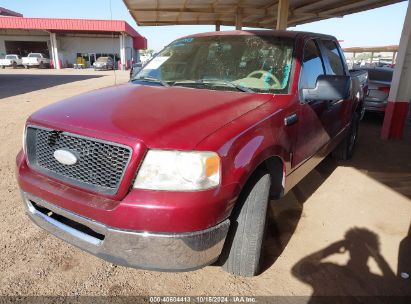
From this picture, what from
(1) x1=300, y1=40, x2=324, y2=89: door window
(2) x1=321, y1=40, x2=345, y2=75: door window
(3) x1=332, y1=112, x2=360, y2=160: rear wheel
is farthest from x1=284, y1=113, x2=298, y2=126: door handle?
(3) x1=332, y1=112, x2=360, y2=160: rear wheel

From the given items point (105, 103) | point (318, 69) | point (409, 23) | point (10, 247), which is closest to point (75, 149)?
point (105, 103)

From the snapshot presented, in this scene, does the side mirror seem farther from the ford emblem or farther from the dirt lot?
the ford emblem

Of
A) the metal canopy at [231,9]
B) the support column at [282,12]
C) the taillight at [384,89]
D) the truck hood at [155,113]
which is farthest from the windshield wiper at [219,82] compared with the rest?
the metal canopy at [231,9]

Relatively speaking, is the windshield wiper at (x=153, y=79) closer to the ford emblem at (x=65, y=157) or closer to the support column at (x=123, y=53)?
the ford emblem at (x=65, y=157)

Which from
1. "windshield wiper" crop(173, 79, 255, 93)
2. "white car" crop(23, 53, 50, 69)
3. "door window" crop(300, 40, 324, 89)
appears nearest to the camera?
"windshield wiper" crop(173, 79, 255, 93)

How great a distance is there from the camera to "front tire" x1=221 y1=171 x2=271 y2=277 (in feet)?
7.38

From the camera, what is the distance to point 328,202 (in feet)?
12.9

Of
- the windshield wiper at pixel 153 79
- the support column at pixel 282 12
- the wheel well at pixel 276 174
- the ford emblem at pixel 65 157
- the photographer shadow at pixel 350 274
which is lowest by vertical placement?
the photographer shadow at pixel 350 274

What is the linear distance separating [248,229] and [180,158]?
764 mm

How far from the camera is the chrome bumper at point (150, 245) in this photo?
189 cm

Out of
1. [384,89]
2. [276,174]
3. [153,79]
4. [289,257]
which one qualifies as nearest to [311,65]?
[276,174]

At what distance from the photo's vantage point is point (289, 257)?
112 inches

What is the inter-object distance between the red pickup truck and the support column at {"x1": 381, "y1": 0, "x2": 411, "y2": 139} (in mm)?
4510

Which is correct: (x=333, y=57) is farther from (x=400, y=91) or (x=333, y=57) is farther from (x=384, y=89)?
(x=384, y=89)
